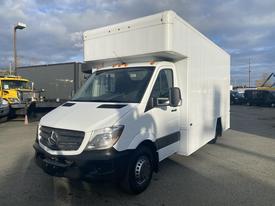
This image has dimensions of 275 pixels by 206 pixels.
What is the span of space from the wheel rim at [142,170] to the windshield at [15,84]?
13.9 m

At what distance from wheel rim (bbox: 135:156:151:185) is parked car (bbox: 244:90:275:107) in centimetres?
3062

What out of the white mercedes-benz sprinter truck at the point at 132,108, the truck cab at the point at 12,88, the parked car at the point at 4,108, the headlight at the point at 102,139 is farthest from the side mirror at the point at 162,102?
the truck cab at the point at 12,88

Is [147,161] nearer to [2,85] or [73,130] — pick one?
[73,130]

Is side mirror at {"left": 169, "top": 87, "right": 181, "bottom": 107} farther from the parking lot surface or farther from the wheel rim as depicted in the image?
the parking lot surface

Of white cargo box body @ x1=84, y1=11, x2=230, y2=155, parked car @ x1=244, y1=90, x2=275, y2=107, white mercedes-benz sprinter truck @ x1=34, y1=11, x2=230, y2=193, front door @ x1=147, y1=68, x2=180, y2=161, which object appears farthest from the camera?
parked car @ x1=244, y1=90, x2=275, y2=107

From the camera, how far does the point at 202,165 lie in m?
7.21

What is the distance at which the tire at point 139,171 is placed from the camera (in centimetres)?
502

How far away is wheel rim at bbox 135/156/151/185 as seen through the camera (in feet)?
17.1

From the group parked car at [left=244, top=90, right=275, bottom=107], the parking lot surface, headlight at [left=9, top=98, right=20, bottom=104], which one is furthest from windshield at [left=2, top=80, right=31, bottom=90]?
parked car at [left=244, top=90, right=275, bottom=107]

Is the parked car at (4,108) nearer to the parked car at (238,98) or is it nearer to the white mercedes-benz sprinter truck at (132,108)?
the white mercedes-benz sprinter truck at (132,108)

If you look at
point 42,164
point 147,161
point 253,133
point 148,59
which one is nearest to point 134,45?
point 148,59

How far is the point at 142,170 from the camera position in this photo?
→ 210 inches

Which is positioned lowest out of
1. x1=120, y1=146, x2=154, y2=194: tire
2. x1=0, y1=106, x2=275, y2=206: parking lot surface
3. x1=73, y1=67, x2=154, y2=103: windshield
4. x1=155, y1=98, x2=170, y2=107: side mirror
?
x1=0, y1=106, x2=275, y2=206: parking lot surface

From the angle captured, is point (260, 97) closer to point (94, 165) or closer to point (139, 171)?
point (139, 171)
